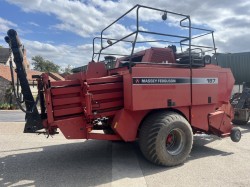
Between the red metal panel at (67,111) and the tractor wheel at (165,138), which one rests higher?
the red metal panel at (67,111)

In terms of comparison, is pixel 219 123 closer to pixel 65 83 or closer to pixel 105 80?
pixel 105 80

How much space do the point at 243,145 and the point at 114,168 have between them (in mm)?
3755

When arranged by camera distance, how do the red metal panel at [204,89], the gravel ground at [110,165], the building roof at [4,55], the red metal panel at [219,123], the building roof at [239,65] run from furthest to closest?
the building roof at [4,55]
the building roof at [239,65]
the red metal panel at [219,123]
the red metal panel at [204,89]
the gravel ground at [110,165]

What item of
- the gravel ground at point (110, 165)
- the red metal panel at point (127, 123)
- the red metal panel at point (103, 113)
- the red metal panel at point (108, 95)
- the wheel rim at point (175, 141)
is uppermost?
the red metal panel at point (108, 95)

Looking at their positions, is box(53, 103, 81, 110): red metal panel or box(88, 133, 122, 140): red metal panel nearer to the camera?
box(53, 103, 81, 110): red metal panel

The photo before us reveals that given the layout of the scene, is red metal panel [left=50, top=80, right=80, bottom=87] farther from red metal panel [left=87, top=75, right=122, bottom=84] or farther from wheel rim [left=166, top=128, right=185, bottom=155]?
wheel rim [left=166, top=128, right=185, bottom=155]

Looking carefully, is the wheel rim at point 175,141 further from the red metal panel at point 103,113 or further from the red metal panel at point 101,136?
the red metal panel at point 103,113

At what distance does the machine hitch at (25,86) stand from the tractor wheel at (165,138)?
6.67ft

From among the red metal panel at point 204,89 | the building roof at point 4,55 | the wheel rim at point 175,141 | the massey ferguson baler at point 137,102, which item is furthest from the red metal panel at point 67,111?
the building roof at point 4,55

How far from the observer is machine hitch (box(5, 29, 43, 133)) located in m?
5.38

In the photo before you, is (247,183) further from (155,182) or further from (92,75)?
(92,75)

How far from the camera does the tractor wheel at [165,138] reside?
553 cm

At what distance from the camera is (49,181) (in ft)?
16.1

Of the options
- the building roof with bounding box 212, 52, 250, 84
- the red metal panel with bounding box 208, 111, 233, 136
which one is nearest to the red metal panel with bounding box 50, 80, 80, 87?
the red metal panel with bounding box 208, 111, 233, 136
